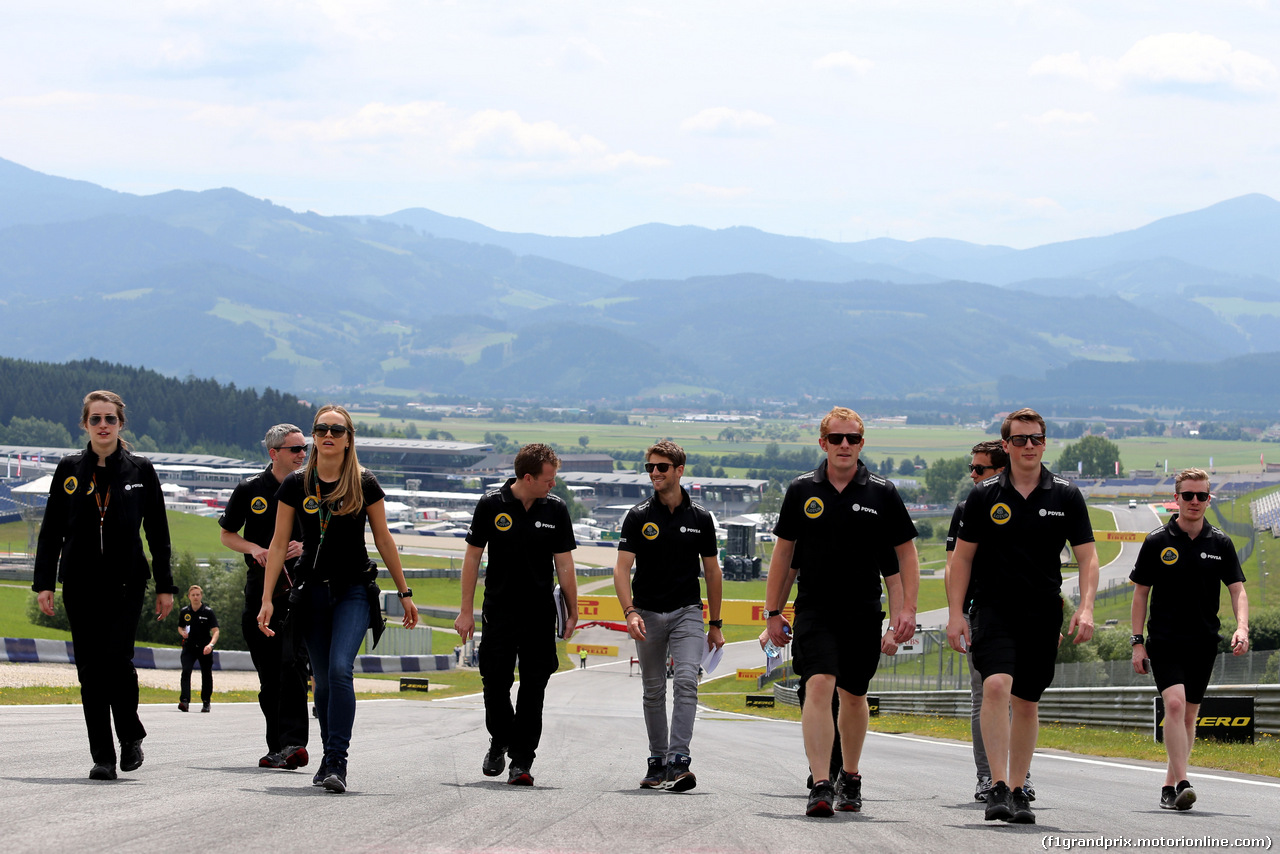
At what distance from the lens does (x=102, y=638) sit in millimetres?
8203

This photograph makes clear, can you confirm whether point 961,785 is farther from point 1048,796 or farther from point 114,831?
point 114,831

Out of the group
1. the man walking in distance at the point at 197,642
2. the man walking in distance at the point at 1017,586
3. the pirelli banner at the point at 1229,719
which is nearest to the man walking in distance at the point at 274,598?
the man walking in distance at the point at 1017,586

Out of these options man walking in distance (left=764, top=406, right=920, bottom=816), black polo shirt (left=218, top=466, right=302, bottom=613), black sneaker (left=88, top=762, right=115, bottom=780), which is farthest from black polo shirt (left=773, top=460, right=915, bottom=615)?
black sneaker (left=88, top=762, right=115, bottom=780)

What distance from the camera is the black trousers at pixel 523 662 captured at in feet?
29.3

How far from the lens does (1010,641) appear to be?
300 inches

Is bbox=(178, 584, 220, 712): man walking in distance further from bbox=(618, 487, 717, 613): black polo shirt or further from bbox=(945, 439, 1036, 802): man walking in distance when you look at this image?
bbox=(945, 439, 1036, 802): man walking in distance

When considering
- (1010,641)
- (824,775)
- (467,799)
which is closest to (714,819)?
(824,775)

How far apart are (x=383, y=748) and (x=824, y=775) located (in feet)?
18.8

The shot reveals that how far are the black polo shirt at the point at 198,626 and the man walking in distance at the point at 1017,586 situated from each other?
1304 centimetres

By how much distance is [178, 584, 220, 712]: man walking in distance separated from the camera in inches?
711

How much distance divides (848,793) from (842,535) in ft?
5.13

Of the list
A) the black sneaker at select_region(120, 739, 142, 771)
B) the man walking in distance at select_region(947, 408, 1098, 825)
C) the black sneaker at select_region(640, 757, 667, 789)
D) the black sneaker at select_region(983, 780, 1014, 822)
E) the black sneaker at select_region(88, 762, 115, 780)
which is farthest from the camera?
the black sneaker at select_region(640, 757, 667, 789)

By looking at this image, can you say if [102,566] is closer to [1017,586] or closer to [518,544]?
[518,544]

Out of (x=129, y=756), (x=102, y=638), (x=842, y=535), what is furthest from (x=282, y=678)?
(x=842, y=535)
